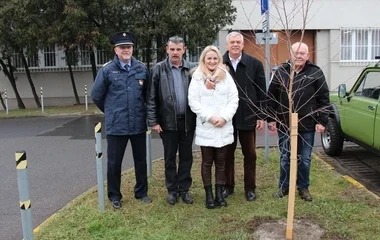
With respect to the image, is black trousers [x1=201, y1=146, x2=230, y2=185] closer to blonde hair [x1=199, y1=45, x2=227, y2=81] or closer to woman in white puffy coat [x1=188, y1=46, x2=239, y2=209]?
woman in white puffy coat [x1=188, y1=46, x2=239, y2=209]

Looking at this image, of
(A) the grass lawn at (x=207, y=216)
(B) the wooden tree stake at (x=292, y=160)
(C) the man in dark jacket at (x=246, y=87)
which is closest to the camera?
(B) the wooden tree stake at (x=292, y=160)

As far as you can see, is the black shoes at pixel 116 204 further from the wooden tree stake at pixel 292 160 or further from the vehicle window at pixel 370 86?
the vehicle window at pixel 370 86

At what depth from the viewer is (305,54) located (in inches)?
186

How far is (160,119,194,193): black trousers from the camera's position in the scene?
16.3ft

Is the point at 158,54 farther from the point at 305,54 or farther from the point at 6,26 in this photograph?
the point at 305,54

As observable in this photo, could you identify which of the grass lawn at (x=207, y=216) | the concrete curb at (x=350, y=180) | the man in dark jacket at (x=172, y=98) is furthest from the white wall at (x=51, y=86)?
the man in dark jacket at (x=172, y=98)

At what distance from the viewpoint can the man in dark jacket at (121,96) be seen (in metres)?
4.75

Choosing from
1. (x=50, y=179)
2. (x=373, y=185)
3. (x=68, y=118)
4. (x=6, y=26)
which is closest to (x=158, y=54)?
(x=68, y=118)

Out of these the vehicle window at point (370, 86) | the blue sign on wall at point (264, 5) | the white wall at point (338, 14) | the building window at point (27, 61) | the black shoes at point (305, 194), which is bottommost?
the black shoes at point (305, 194)

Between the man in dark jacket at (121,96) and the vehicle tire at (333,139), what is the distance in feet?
12.6

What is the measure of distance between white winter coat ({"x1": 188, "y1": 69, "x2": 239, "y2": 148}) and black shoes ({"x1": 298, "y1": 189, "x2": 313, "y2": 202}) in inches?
47.8

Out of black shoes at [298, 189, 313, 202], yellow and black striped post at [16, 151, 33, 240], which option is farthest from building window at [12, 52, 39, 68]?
yellow and black striped post at [16, 151, 33, 240]

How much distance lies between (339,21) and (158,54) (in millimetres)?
8136

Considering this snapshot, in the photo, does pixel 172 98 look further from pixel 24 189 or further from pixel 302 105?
pixel 24 189
